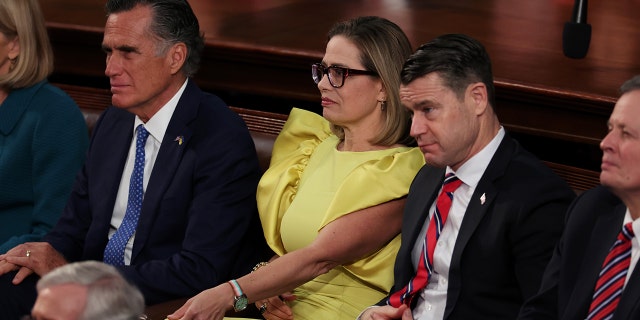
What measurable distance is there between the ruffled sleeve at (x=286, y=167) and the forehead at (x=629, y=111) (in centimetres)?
115

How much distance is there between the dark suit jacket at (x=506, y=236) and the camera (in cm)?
259

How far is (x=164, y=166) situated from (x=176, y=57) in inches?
13.0

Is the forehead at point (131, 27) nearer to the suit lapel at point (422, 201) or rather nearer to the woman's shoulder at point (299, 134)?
the woman's shoulder at point (299, 134)

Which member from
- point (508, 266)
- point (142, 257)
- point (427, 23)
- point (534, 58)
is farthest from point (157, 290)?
point (427, 23)

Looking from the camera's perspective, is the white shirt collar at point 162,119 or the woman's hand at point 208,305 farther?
the white shirt collar at point 162,119

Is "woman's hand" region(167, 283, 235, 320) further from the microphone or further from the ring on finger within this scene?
the microphone

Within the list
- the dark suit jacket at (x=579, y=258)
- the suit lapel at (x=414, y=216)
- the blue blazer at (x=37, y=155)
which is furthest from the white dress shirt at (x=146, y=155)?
the dark suit jacket at (x=579, y=258)

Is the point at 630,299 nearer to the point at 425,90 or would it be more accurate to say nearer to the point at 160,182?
the point at 425,90

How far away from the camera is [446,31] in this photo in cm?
452

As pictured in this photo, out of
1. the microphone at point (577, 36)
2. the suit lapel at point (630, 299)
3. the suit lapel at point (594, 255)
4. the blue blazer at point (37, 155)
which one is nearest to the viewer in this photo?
the suit lapel at point (630, 299)

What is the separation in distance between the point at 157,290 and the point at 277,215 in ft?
1.28

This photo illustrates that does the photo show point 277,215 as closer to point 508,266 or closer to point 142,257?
point 142,257

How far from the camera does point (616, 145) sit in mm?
2311

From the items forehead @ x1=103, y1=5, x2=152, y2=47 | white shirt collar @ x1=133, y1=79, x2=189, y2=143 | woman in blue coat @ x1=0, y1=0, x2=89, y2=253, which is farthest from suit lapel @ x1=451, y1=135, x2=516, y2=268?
woman in blue coat @ x1=0, y1=0, x2=89, y2=253
